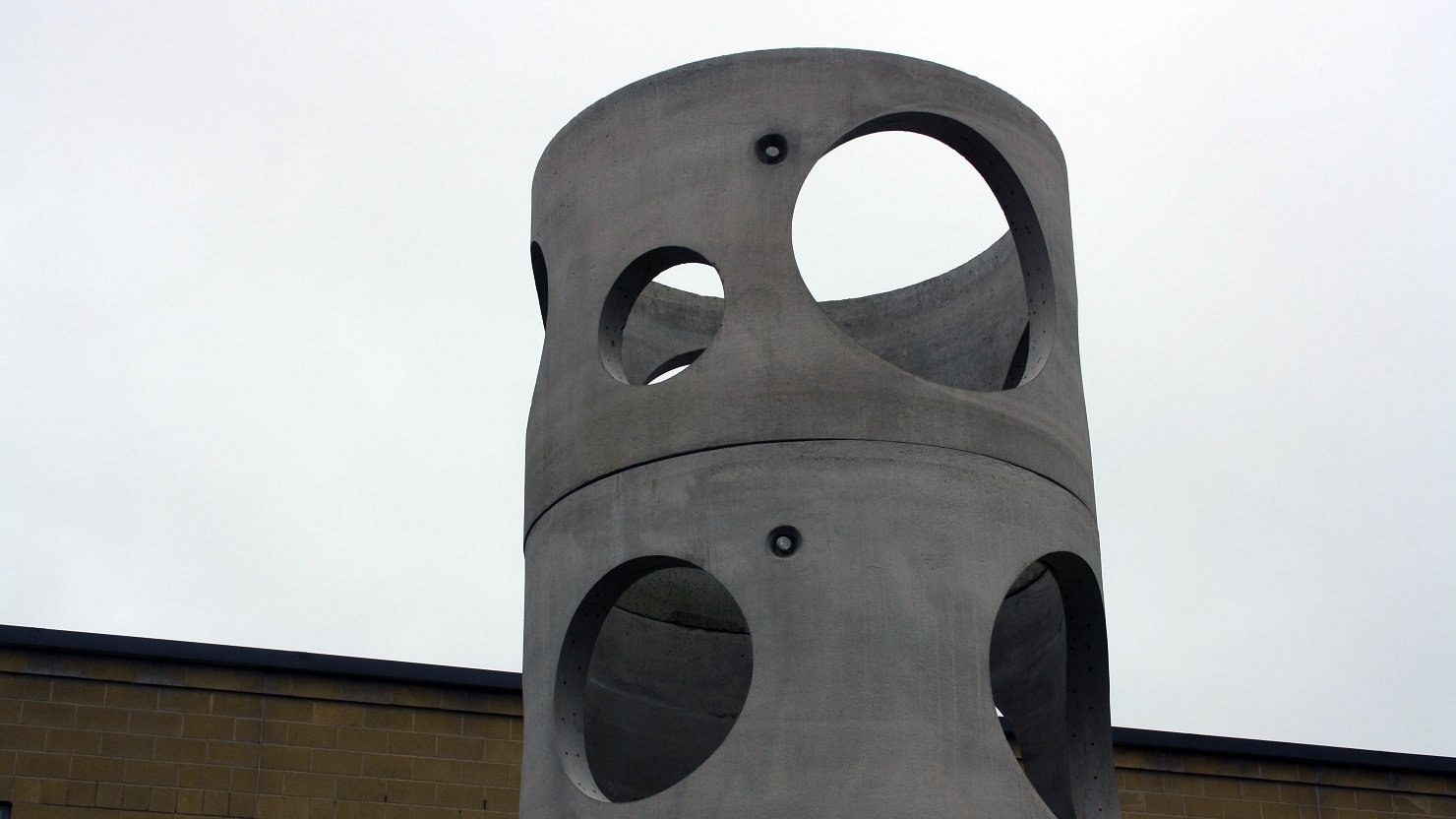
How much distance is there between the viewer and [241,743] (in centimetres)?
1833

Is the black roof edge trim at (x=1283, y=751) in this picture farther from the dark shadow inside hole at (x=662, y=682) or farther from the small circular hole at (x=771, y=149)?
the small circular hole at (x=771, y=149)

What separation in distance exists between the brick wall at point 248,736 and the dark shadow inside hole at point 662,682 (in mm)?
3693

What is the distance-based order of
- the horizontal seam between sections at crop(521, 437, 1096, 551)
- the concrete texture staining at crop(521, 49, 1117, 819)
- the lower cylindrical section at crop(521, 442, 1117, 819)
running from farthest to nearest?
the horizontal seam between sections at crop(521, 437, 1096, 551)
the concrete texture staining at crop(521, 49, 1117, 819)
the lower cylindrical section at crop(521, 442, 1117, 819)

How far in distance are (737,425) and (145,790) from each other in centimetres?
948

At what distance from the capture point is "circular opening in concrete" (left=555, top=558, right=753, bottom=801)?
48.7 ft

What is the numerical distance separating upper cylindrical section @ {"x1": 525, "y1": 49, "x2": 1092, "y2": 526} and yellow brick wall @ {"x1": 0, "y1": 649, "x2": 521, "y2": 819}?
6.96 meters

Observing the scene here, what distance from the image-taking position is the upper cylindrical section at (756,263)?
11.2 meters

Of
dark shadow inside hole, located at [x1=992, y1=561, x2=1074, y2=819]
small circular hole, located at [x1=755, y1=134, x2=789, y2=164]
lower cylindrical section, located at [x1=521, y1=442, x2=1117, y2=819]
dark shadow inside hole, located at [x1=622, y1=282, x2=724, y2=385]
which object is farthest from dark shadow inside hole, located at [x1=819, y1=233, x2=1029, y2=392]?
small circular hole, located at [x1=755, y1=134, x2=789, y2=164]

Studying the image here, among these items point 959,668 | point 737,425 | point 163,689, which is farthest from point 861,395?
point 163,689

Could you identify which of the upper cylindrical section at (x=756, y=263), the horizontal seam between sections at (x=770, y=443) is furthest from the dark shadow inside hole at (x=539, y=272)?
the horizontal seam between sections at (x=770, y=443)

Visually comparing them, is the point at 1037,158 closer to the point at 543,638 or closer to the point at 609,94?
the point at 609,94

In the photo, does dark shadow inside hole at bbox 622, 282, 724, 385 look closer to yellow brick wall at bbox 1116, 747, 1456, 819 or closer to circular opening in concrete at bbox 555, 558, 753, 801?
circular opening in concrete at bbox 555, 558, 753, 801

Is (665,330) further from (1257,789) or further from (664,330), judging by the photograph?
(1257,789)

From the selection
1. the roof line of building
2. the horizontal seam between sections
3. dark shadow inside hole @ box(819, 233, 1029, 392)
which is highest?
dark shadow inside hole @ box(819, 233, 1029, 392)
